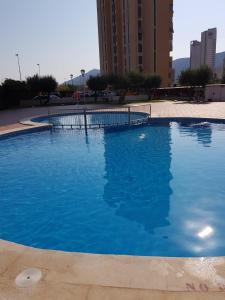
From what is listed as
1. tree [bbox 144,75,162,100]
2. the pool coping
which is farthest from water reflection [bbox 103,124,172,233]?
tree [bbox 144,75,162,100]

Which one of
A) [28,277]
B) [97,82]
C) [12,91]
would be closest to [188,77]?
[97,82]

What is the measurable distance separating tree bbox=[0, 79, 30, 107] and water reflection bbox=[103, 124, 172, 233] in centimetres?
2396

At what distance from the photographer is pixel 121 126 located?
18062 mm

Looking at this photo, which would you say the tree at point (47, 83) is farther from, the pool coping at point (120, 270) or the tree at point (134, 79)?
the pool coping at point (120, 270)

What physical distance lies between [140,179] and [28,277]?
237 inches

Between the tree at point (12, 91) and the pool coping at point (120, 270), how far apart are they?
1317 inches

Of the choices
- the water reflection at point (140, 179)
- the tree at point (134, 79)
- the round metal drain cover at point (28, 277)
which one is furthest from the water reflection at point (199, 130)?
the tree at point (134, 79)

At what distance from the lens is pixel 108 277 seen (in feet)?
11.2

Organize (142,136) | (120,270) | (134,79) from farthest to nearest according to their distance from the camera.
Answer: (134,79) → (142,136) → (120,270)

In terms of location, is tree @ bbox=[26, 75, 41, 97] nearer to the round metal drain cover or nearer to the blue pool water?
the blue pool water

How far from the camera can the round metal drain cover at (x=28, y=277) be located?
3.32 meters

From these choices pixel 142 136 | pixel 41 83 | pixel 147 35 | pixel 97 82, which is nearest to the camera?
pixel 142 136

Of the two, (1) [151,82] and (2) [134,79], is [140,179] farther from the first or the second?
(1) [151,82]

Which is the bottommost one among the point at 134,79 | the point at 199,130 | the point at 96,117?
the point at 199,130
